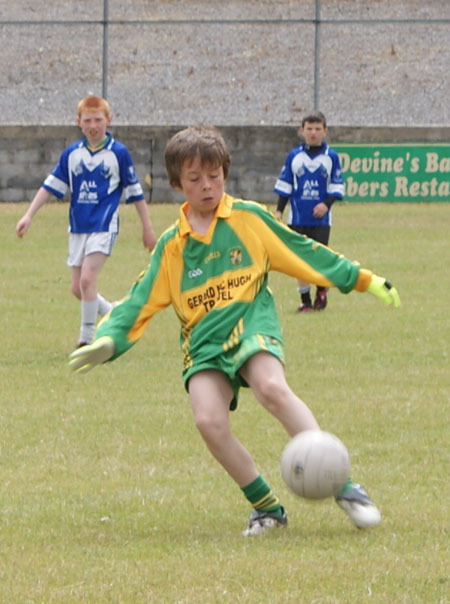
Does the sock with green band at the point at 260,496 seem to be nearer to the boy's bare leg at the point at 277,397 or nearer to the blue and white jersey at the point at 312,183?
the boy's bare leg at the point at 277,397

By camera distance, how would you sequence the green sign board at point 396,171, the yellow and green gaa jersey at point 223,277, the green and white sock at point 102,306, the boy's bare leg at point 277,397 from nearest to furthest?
the boy's bare leg at point 277,397 → the yellow and green gaa jersey at point 223,277 → the green and white sock at point 102,306 → the green sign board at point 396,171

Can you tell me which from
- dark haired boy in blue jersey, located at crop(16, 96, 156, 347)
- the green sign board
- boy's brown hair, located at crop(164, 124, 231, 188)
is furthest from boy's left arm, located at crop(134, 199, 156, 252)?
the green sign board

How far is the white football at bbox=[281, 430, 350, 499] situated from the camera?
4.85 m

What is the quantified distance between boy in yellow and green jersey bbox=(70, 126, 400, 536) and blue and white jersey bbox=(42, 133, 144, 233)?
4.81 meters

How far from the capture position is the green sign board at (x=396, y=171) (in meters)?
20.8

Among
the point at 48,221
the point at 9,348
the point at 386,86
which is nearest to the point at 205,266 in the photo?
the point at 9,348

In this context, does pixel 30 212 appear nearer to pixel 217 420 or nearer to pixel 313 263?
pixel 313 263

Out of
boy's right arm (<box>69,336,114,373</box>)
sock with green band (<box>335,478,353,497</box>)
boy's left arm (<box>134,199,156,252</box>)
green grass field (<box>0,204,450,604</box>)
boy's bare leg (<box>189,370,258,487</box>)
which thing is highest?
boy's left arm (<box>134,199,156,252</box>)

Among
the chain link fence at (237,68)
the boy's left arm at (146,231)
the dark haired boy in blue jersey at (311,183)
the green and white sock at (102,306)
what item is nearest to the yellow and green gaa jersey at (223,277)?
the boy's left arm at (146,231)

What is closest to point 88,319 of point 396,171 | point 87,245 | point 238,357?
point 87,245

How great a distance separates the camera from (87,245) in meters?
10.1

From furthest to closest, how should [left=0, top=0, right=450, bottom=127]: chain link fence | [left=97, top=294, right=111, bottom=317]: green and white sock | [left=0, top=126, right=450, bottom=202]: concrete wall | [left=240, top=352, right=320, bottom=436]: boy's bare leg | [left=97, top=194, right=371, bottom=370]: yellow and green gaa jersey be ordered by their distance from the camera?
1. [left=0, top=0, right=450, bottom=127]: chain link fence
2. [left=0, top=126, right=450, bottom=202]: concrete wall
3. [left=97, top=294, right=111, bottom=317]: green and white sock
4. [left=97, top=194, right=371, bottom=370]: yellow and green gaa jersey
5. [left=240, top=352, right=320, bottom=436]: boy's bare leg

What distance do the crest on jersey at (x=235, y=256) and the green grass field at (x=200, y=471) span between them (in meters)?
1.06

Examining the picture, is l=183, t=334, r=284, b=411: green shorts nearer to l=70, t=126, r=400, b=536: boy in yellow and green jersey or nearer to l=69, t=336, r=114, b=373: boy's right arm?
l=70, t=126, r=400, b=536: boy in yellow and green jersey
